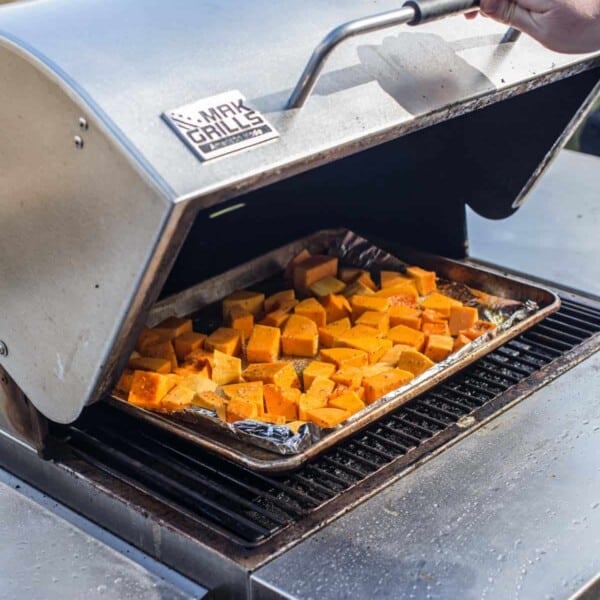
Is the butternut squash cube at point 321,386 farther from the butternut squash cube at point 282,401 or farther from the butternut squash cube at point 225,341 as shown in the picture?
the butternut squash cube at point 225,341

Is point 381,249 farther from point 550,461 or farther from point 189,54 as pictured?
point 189,54

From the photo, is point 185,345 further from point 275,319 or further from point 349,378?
point 349,378

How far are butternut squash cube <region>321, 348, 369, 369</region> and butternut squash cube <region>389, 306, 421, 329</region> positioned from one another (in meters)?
0.17

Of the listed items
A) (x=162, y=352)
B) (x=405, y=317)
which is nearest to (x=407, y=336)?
(x=405, y=317)

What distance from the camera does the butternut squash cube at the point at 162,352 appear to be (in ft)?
6.68

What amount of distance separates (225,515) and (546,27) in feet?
3.16

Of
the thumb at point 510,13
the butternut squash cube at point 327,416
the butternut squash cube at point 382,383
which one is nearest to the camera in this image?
the thumb at point 510,13

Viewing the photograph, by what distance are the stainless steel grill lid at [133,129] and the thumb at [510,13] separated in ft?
0.35

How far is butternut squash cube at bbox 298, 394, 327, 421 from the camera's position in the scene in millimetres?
1813

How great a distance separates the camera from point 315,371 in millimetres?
1965

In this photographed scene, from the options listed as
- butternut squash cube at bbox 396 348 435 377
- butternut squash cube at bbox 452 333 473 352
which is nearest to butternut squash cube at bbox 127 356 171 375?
butternut squash cube at bbox 396 348 435 377

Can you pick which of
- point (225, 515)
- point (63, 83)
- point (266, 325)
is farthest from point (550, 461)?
point (63, 83)

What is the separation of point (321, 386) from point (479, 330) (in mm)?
422

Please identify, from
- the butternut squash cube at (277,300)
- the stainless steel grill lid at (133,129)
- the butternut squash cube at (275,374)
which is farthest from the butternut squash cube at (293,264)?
the stainless steel grill lid at (133,129)
